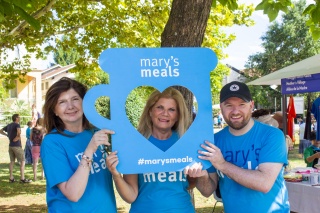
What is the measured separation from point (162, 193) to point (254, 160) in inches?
21.4

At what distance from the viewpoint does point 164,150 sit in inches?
99.7

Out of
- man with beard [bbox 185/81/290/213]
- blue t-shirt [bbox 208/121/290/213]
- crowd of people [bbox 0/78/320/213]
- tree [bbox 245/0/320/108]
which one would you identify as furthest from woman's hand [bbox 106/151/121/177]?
tree [bbox 245/0/320/108]

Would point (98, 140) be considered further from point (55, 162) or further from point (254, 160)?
point (254, 160)

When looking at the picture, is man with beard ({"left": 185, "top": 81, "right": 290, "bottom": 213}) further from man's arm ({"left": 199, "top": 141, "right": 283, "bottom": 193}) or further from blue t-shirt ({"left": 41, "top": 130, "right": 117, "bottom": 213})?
blue t-shirt ({"left": 41, "top": 130, "right": 117, "bottom": 213})

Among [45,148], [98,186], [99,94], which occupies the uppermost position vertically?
[99,94]

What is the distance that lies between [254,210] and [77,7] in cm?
910

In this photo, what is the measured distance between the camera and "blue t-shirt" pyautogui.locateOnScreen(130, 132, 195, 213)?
8.05 ft

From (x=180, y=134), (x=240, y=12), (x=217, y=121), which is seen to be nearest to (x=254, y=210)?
(x=180, y=134)

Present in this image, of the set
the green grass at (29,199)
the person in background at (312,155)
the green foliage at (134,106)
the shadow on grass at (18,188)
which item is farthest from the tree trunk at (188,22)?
the green foliage at (134,106)

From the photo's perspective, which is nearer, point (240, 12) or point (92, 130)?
point (92, 130)

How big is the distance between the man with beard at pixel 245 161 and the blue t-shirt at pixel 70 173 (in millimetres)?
551

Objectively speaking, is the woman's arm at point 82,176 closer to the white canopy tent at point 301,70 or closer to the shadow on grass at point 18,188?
the white canopy tent at point 301,70

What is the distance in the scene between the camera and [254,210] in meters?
2.44

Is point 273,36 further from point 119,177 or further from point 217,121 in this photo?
point 119,177
